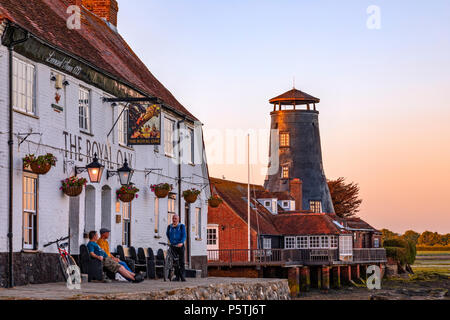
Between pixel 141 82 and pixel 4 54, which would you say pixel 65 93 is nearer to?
pixel 4 54

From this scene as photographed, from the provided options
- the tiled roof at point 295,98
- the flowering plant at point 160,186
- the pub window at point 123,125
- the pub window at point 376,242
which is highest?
the tiled roof at point 295,98

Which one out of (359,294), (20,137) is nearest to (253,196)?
(359,294)

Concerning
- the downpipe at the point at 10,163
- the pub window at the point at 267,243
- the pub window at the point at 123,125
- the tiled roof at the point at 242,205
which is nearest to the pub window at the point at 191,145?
the pub window at the point at 123,125

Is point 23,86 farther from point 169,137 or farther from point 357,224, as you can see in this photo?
point 357,224

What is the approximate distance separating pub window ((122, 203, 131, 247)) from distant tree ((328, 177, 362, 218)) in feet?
231

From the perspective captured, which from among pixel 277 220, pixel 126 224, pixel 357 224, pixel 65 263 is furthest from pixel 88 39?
pixel 357 224

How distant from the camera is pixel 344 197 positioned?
97.5 meters

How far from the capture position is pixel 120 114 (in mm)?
26047

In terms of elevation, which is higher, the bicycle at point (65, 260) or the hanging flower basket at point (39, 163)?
the hanging flower basket at point (39, 163)

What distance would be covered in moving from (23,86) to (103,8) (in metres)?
15.5

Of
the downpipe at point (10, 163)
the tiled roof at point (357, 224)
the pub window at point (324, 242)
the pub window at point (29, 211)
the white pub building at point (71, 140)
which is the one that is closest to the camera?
the downpipe at point (10, 163)

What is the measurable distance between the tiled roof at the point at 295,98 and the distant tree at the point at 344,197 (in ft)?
59.4

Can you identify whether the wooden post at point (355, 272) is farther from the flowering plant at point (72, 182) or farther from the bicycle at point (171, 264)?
the flowering plant at point (72, 182)

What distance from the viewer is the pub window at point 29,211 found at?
20.5 metres
